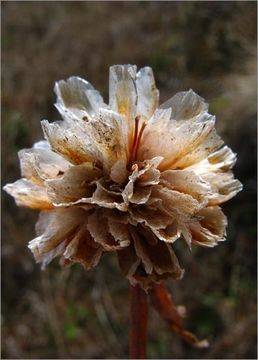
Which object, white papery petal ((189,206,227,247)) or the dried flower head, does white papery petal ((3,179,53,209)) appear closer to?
the dried flower head

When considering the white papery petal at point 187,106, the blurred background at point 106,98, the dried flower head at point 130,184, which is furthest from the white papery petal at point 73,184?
the blurred background at point 106,98

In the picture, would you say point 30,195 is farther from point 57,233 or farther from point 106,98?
point 106,98

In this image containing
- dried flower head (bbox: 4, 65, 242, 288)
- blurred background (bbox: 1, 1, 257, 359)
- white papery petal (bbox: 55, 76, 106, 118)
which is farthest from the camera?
blurred background (bbox: 1, 1, 257, 359)

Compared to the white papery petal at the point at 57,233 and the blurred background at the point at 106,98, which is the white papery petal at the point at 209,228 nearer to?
the white papery petal at the point at 57,233

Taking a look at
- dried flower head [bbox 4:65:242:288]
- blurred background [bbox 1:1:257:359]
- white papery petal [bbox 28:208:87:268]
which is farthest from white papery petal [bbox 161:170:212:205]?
blurred background [bbox 1:1:257:359]

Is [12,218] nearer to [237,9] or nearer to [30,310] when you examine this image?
[30,310]

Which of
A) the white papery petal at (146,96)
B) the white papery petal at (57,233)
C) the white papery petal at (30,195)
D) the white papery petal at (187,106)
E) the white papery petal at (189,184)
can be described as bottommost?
the white papery petal at (57,233)
